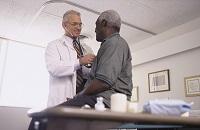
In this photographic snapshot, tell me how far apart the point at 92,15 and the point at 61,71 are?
2.15 metres

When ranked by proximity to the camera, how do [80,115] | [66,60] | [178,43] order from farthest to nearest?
[178,43], [66,60], [80,115]

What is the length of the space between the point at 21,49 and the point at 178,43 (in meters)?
3.11

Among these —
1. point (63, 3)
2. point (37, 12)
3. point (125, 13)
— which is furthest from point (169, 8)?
point (37, 12)

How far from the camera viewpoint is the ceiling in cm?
340

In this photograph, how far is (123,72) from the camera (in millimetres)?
1512

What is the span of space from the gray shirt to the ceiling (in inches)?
79.3

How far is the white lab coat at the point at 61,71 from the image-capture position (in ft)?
5.91

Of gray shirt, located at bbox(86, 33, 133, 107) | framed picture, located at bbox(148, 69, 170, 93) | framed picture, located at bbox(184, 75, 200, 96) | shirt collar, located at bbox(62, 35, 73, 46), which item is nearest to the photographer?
gray shirt, located at bbox(86, 33, 133, 107)

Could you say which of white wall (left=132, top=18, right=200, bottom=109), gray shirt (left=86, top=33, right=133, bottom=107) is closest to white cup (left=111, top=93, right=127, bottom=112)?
gray shirt (left=86, top=33, right=133, bottom=107)

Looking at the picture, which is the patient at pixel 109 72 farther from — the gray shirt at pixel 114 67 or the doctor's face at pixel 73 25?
the doctor's face at pixel 73 25

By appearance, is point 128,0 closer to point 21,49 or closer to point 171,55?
point 171,55

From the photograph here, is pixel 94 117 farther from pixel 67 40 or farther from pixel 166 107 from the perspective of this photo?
pixel 67 40

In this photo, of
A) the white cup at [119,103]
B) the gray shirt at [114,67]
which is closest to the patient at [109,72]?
the gray shirt at [114,67]

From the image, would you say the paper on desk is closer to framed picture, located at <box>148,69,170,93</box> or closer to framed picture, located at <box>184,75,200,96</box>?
framed picture, located at <box>184,75,200,96</box>
